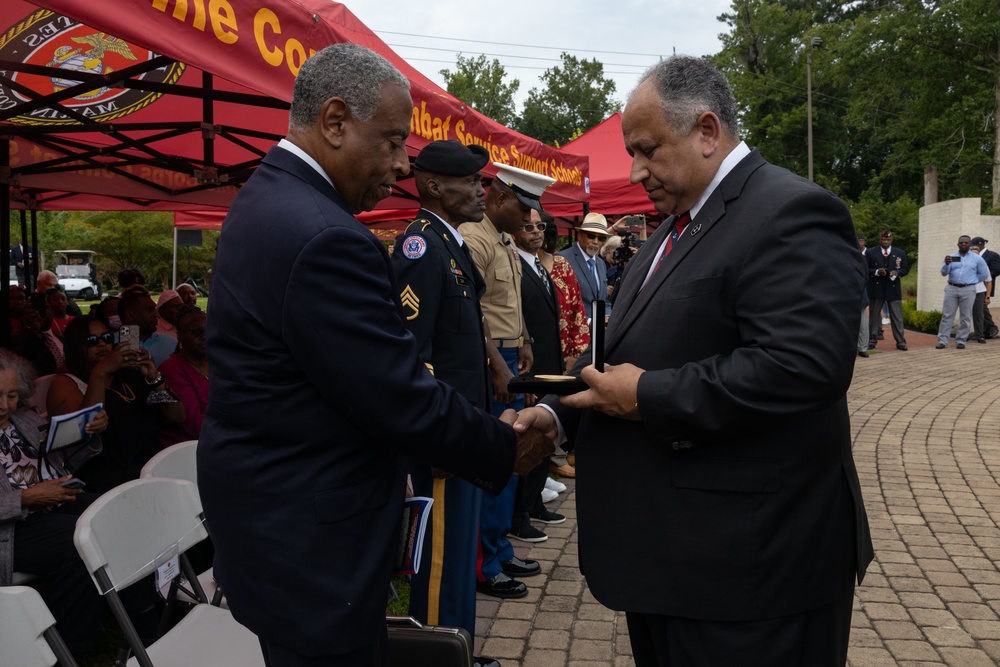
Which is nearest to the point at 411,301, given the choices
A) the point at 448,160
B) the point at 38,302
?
the point at 448,160

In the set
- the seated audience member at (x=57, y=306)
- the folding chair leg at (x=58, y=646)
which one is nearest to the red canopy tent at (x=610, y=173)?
the seated audience member at (x=57, y=306)

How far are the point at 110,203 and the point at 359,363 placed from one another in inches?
368

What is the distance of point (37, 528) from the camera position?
11.7ft

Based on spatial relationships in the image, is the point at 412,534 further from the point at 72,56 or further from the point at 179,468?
the point at 72,56

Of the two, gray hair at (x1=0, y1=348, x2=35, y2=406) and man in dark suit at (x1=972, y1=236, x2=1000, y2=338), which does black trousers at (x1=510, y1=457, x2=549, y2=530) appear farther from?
man in dark suit at (x1=972, y1=236, x2=1000, y2=338)

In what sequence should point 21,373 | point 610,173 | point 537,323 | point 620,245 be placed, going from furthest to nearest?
1. point 610,173
2. point 620,245
3. point 537,323
4. point 21,373

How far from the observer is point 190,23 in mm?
2766

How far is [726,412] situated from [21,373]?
3.45m

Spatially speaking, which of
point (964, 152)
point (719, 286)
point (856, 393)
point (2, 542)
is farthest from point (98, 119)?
point (964, 152)

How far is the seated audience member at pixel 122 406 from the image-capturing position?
4238 mm

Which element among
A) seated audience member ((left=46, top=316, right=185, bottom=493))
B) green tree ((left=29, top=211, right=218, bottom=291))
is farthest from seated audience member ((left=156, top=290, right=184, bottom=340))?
green tree ((left=29, top=211, right=218, bottom=291))

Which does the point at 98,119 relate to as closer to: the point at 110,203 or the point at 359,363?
the point at 110,203

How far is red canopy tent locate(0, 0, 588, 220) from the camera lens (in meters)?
2.82

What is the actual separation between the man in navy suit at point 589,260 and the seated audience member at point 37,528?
4544 millimetres
